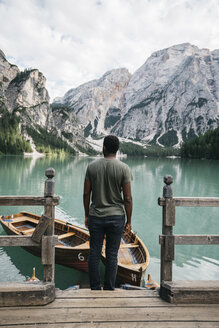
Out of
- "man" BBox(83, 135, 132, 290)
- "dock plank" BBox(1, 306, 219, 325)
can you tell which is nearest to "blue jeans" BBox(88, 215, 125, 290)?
"man" BBox(83, 135, 132, 290)

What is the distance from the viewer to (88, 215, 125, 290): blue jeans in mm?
4930

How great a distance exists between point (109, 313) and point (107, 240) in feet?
4.65

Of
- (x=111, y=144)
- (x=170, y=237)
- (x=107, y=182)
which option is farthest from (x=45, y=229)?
(x=170, y=237)

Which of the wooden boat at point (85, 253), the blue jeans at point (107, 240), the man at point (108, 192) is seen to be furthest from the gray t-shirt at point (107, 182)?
the wooden boat at point (85, 253)

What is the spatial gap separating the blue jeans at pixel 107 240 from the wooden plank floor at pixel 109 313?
0.43 metres

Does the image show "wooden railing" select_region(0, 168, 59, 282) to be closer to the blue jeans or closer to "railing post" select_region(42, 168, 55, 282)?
"railing post" select_region(42, 168, 55, 282)

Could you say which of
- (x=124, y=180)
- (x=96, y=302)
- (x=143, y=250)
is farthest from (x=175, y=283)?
(x=143, y=250)

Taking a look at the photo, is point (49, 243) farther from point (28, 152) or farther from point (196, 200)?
point (28, 152)

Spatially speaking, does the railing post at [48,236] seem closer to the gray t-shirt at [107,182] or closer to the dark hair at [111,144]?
the gray t-shirt at [107,182]

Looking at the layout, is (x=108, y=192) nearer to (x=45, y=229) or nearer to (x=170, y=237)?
(x=45, y=229)

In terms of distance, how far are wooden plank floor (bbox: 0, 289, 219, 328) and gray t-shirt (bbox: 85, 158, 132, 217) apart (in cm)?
173

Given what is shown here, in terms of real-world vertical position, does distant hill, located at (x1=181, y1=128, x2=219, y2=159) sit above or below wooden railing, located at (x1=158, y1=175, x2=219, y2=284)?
above

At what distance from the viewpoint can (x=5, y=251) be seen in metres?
13.7

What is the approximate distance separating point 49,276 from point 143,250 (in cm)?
684
